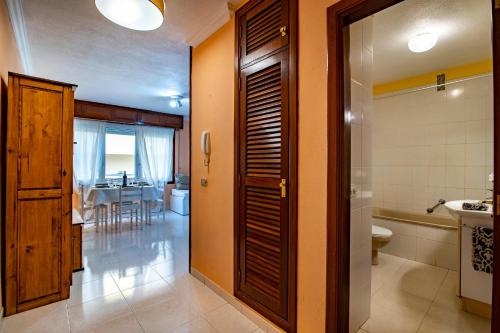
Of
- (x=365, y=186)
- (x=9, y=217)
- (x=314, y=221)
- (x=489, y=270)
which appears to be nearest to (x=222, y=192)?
(x=314, y=221)

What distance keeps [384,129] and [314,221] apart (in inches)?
108

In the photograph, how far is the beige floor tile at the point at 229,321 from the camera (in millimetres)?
1771

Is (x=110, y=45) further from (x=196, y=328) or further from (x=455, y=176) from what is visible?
(x=455, y=176)

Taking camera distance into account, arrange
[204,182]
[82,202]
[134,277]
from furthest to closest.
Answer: [82,202] < [134,277] < [204,182]

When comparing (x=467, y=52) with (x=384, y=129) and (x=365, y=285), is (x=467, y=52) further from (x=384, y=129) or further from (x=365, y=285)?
(x=365, y=285)

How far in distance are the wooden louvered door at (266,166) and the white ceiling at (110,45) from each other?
0.52 metres

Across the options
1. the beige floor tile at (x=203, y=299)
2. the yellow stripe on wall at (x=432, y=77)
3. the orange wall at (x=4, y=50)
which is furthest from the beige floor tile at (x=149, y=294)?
the yellow stripe on wall at (x=432, y=77)

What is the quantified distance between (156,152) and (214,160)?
4095 mm

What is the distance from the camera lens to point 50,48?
8.77 feet

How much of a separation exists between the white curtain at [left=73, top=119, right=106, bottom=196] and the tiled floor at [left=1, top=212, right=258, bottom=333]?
228 centimetres

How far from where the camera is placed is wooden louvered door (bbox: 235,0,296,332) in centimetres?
161

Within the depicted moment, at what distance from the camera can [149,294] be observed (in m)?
2.22

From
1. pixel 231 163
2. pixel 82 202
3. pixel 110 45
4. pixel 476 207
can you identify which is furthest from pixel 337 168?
pixel 82 202

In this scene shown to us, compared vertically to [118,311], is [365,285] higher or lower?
higher
